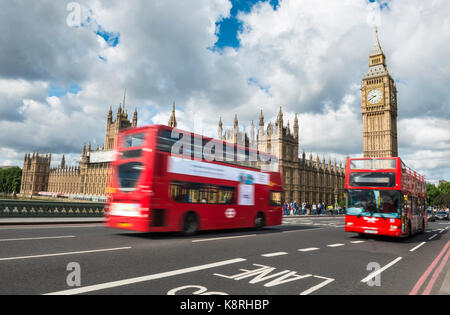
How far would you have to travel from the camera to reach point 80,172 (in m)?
109

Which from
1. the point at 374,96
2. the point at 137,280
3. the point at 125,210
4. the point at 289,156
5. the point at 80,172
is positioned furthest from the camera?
the point at 80,172

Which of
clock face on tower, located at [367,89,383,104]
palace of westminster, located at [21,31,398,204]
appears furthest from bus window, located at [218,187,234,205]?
clock face on tower, located at [367,89,383,104]

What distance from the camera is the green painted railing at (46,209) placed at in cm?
1625

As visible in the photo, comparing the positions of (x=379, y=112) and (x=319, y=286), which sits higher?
(x=379, y=112)

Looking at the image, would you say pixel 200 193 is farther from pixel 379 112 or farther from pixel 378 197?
pixel 379 112

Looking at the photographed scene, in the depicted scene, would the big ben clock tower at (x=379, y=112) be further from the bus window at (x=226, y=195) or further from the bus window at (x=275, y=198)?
the bus window at (x=226, y=195)

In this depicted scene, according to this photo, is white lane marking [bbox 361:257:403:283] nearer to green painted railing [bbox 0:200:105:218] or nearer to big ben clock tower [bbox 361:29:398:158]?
green painted railing [bbox 0:200:105:218]

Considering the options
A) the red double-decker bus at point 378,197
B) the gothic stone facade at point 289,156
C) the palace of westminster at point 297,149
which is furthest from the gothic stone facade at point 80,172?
the red double-decker bus at point 378,197

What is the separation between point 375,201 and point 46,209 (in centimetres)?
1770

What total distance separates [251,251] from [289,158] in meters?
60.3

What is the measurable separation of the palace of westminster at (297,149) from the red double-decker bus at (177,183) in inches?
1492

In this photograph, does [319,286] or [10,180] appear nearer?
[319,286]

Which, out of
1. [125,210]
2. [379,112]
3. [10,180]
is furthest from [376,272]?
[10,180]
